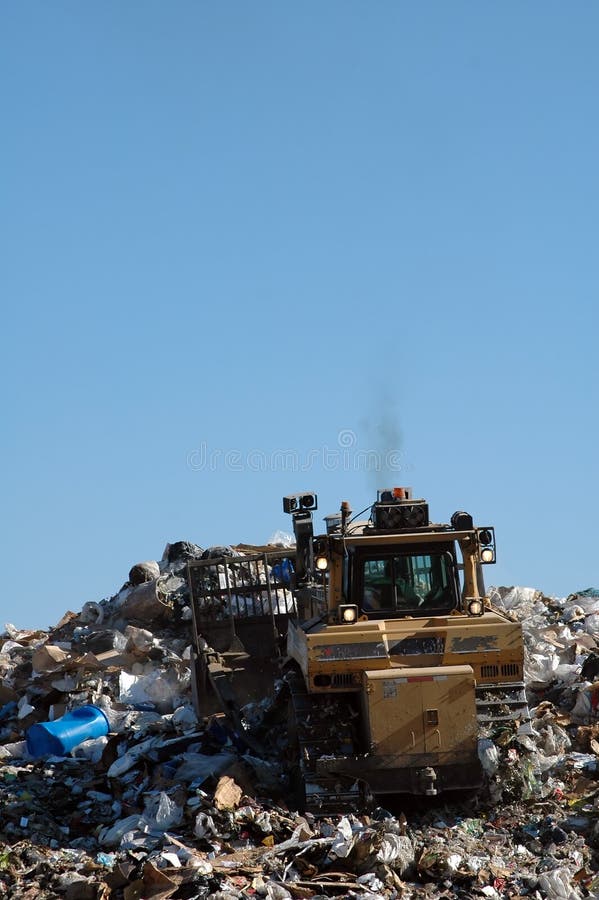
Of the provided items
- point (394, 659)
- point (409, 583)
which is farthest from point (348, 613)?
point (409, 583)

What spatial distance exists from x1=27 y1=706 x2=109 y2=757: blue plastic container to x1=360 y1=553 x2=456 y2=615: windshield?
453cm

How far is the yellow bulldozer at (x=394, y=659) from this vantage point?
9250 mm

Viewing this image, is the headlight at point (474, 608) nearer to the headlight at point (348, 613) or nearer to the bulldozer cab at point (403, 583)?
the bulldozer cab at point (403, 583)

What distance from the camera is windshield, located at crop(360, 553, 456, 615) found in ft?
33.1

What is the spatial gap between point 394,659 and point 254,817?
162cm

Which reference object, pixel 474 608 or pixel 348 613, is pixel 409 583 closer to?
pixel 474 608

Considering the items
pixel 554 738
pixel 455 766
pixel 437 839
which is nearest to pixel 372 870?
pixel 437 839

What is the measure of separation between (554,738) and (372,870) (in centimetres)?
328

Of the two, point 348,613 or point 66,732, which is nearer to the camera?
point 348,613

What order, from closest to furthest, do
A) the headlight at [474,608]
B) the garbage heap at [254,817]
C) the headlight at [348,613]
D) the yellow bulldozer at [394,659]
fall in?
the garbage heap at [254,817] < the yellow bulldozer at [394,659] < the headlight at [348,613] < the headlight at [474,608]

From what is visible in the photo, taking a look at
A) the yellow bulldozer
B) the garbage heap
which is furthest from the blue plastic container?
the yellow bulldozer

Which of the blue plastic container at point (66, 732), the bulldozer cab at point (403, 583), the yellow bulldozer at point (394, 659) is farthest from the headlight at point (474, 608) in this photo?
the blue plastic container at point (66, 732)

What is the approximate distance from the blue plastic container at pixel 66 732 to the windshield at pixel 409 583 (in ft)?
14.9

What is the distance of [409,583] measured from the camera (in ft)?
33.2
